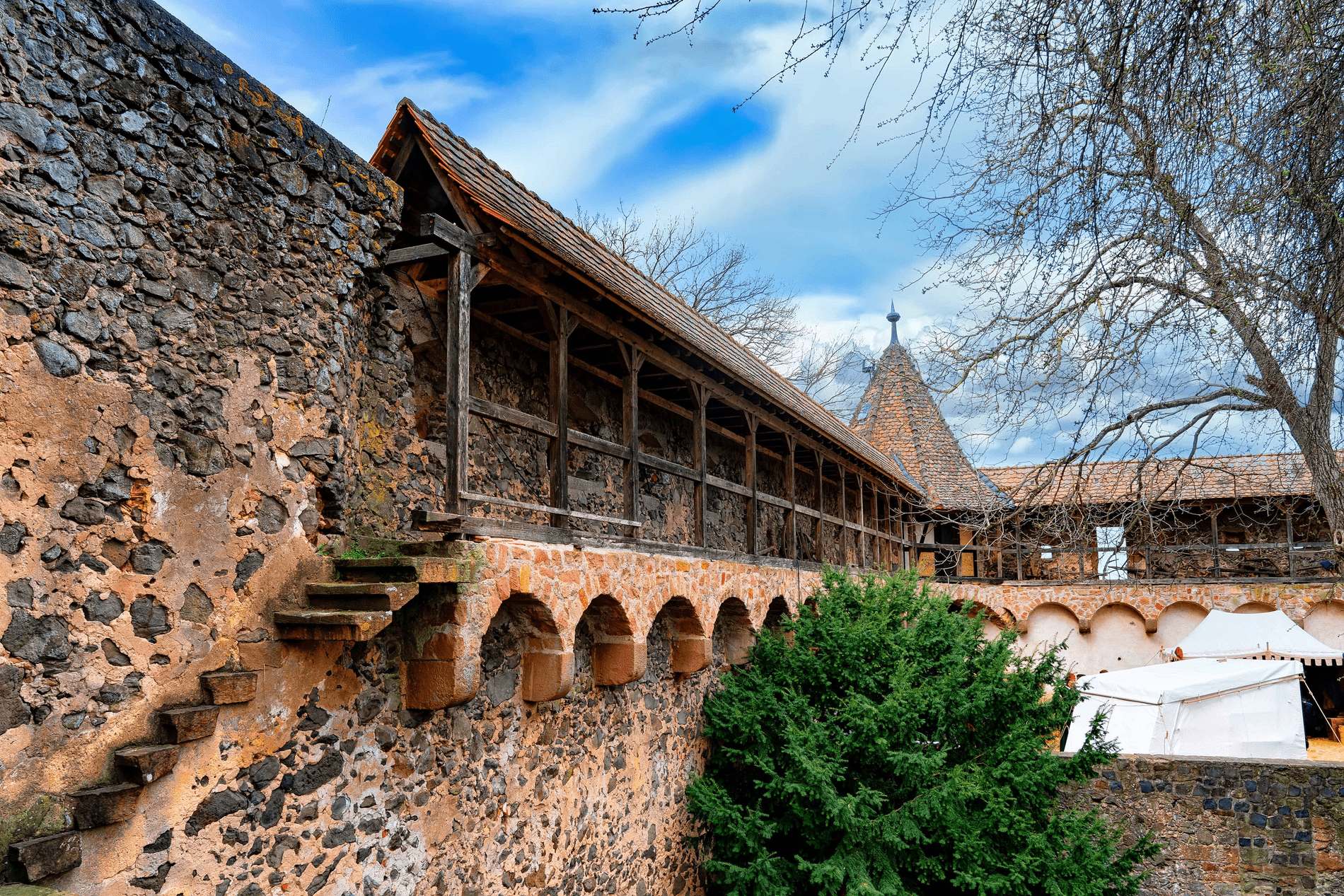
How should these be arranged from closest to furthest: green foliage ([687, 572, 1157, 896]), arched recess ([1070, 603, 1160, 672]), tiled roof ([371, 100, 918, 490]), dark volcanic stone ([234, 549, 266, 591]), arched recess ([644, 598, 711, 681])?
dark volcanic stone ([234, 549, 266, 591]) < tiled roof ([371, 100, 918, 490]) < green foliage ([687, 572, 1157, 896]) < arched recess ([644, 598, 711, 681]) < arched recess ([1070, 603, 1160, 672])

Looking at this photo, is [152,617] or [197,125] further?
[197,125]

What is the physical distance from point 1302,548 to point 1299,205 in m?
17.0

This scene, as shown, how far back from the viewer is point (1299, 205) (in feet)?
13.4

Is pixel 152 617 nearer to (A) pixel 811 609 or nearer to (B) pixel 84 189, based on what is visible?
(B) pixel 84 189

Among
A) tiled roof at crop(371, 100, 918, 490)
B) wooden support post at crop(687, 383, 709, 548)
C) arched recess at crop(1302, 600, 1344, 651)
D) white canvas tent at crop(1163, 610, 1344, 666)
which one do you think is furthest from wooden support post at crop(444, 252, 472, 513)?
arched recess at crop(1302, 600, 1344, 651)

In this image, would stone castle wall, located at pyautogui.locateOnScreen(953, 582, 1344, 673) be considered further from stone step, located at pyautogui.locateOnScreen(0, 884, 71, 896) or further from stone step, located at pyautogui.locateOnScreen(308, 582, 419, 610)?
stone step, located at pyautogui.locateOnScreen(0, 884, 71, 896)

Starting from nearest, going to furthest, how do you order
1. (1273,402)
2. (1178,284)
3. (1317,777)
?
(1178,284) → (1273,402) → (1317,777)

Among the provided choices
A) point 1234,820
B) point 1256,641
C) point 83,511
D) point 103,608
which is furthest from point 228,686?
point 1256,641

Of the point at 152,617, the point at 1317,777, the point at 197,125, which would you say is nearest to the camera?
the point at 152,617

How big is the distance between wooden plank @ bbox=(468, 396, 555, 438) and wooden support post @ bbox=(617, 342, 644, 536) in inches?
40.4

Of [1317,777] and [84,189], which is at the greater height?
[84,189]

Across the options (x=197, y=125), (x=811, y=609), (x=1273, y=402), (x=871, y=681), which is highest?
(x=197, y=125)

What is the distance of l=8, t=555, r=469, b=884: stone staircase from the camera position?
124 inches

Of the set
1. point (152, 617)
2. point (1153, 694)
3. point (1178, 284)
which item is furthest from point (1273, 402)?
point (152, 617)
